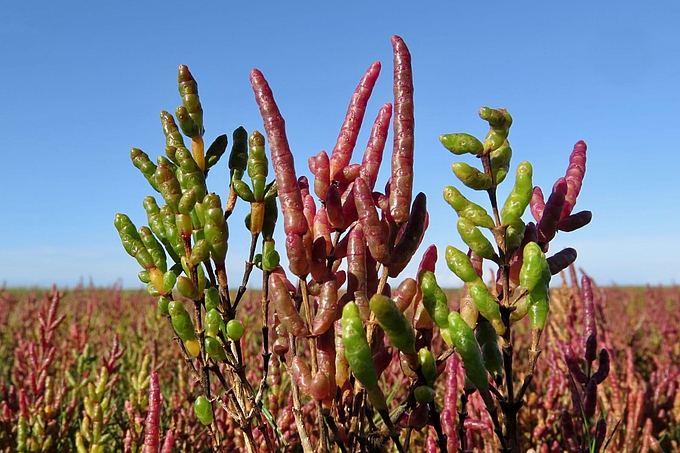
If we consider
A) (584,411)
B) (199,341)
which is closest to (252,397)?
(199,341)

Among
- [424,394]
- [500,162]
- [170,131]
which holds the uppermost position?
[170,131]

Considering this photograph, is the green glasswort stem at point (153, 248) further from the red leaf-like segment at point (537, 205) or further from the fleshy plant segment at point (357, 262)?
the red leaf-like segment at point (537, 205)

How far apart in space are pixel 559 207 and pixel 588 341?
2.00 ft

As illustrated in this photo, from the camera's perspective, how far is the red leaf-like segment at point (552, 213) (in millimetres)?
1180

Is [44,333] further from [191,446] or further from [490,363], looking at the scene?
[490,363]

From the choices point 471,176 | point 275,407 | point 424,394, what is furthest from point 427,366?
point 275,407

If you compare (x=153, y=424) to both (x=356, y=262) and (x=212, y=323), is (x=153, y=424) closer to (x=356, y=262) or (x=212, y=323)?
(x=212, y=323)

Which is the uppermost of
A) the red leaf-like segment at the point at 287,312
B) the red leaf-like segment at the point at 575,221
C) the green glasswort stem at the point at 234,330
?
the red leaf-like segment at the point at 575,221

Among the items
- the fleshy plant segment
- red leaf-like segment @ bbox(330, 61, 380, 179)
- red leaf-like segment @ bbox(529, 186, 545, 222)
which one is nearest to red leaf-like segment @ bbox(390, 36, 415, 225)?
the fleshy plant segment

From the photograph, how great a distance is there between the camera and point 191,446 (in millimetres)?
2770

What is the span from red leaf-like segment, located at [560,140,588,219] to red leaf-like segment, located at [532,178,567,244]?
5cm

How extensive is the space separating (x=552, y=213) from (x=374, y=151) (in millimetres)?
384

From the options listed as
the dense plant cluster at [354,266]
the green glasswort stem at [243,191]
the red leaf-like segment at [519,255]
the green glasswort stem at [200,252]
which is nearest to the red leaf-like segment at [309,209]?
the dense plant cluster at [354,266]

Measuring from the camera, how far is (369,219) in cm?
105
